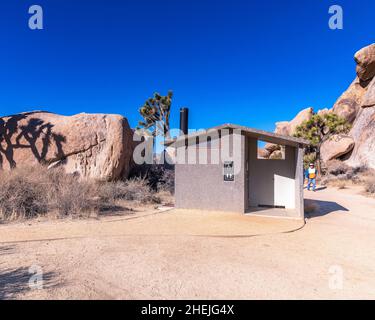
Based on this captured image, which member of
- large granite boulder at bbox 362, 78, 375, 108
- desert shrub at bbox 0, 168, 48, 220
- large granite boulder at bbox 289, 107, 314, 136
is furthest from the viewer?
large granite boulder at bbox 289, 107, 314, 136

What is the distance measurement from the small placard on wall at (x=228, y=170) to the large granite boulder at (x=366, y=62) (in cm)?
2631

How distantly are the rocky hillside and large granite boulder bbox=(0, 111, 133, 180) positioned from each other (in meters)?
18.6

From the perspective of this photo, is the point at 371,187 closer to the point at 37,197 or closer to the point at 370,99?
the point at 370,99

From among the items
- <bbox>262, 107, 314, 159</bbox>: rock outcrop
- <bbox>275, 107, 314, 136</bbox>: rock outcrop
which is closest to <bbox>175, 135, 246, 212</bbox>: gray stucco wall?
<bbox>262, 107, 314, 159</bbox>: rock outcrop

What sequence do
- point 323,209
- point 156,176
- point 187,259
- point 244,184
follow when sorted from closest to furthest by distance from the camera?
point 187,259, point 244,184, point 323,209, point 156,176

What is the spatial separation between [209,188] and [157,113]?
16.0m

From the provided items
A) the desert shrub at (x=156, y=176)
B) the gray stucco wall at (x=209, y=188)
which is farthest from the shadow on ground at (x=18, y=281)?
the desert shrub at (x=156, y=176)

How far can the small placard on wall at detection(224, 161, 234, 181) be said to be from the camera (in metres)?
8.70

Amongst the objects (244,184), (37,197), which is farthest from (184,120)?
(37,197)

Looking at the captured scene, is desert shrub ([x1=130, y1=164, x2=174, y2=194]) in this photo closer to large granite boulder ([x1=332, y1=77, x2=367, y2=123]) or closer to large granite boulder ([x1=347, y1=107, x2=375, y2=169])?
large granite boulder ([x1=347, y1=107, x2=375, y2=169])

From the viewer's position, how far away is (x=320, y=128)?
70.4 ft
